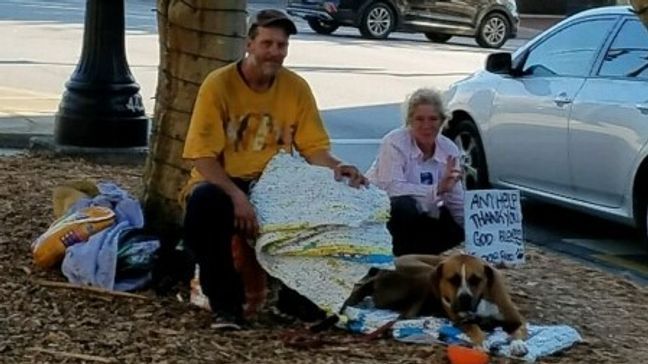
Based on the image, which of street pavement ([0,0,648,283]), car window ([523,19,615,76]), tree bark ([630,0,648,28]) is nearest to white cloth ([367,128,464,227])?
street pavement ([0,0,648,283])

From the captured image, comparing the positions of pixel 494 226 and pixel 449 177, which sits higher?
pixel 449 177

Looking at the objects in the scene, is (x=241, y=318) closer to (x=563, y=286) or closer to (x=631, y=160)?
(x=563, y=286)

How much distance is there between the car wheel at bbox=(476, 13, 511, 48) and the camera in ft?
98.1

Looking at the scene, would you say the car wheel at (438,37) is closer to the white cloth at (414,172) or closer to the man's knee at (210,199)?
the white cloth at (414,172)

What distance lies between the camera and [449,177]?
676 cm

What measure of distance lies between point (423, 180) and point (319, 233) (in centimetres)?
120

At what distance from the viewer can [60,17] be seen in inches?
1148

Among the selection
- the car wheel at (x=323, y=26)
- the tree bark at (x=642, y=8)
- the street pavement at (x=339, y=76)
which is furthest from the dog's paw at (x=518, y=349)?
the car wheel at (x=323, y=26)

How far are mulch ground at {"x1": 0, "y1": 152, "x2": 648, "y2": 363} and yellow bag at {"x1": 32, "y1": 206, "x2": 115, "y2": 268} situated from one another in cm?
8

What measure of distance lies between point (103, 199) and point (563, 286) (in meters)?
2.50

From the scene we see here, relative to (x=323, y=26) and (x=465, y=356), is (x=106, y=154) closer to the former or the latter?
(x=465, y=356)

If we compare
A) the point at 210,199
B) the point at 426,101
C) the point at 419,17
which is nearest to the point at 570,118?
the point at 426,101

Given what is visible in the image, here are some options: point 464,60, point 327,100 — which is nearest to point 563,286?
point 327,100

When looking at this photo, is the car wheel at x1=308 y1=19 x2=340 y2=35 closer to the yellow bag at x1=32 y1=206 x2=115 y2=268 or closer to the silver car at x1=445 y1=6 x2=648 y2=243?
the silver car at x1=445 y1=6 x2=648 y2=243
